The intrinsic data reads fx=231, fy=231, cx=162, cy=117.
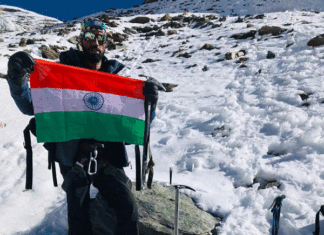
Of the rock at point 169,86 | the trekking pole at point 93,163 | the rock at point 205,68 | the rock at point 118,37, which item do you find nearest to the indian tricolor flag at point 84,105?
the trekking pole at point 93,163

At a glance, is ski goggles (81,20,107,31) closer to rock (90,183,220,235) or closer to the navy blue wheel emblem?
the navy blue wheel emblem

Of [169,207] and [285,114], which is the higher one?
[285,114]

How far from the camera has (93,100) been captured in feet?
8.52

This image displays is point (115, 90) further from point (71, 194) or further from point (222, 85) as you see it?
point (222, 85)

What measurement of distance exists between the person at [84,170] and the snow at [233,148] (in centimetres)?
113

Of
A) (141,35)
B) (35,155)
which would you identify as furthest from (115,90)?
(141,35)

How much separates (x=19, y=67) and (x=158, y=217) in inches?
89.7

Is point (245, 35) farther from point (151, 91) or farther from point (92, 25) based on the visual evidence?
point (151, 91)

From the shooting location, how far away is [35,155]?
15.6 ft

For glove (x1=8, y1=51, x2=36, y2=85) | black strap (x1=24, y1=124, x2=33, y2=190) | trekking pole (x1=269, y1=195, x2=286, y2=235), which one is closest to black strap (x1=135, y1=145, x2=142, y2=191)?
black strap (x1=24, y1=124, x2=33, y2=190)

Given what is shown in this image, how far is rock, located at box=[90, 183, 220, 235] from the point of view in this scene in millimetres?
2805

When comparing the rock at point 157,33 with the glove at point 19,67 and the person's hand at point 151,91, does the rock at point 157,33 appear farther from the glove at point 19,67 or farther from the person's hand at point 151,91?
the glove at point 19,67

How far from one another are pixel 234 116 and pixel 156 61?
783 cm

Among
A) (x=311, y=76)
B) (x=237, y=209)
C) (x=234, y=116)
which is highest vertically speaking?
(x=311, y=76)
